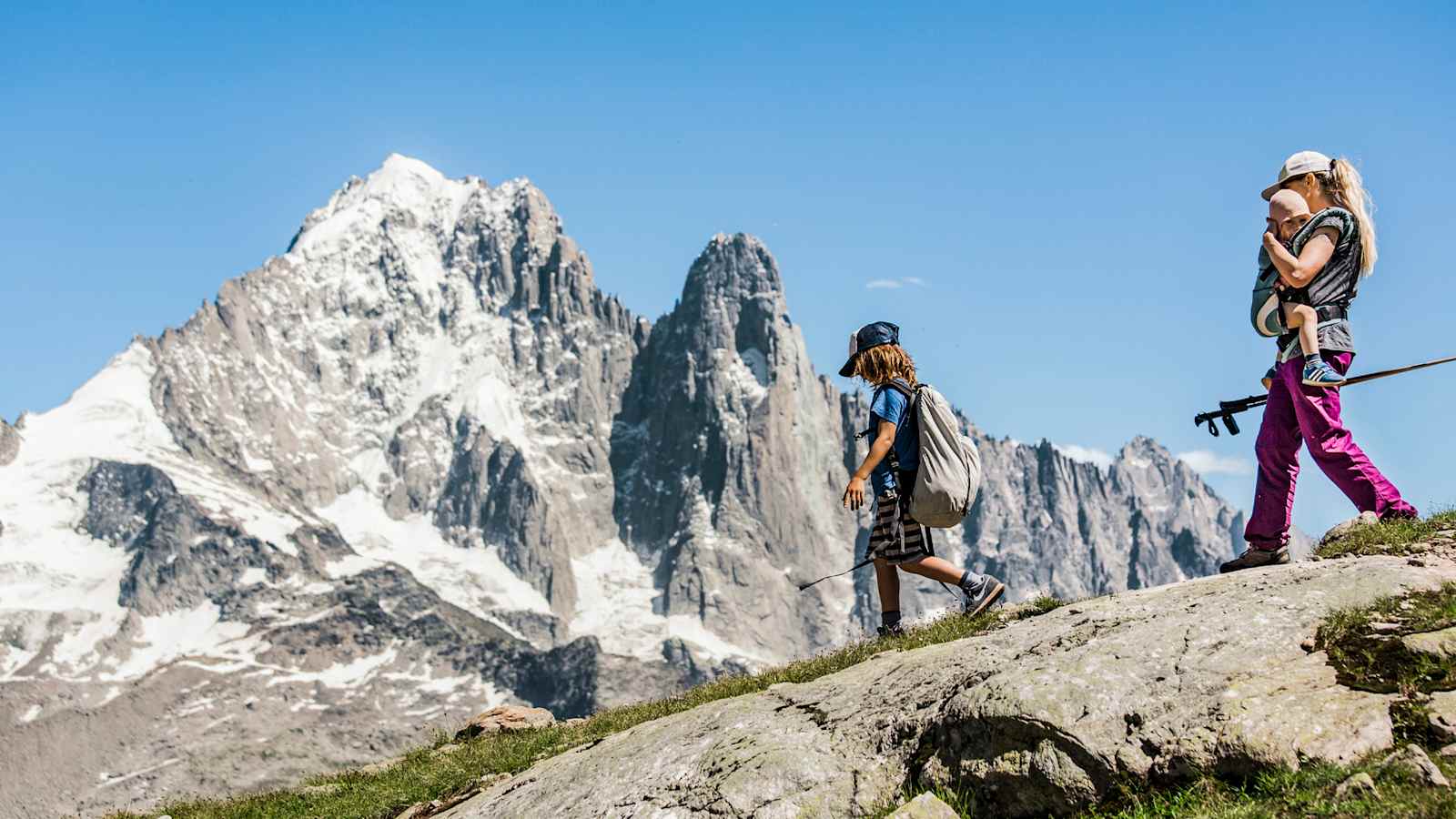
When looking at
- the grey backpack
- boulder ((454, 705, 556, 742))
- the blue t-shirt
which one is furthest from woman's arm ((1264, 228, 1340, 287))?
boulder ((454, 705, 556, 742))

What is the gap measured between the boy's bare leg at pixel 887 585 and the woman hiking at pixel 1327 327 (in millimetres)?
3824

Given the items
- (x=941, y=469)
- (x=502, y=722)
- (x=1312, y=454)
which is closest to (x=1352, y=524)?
(x=1312, y=454)

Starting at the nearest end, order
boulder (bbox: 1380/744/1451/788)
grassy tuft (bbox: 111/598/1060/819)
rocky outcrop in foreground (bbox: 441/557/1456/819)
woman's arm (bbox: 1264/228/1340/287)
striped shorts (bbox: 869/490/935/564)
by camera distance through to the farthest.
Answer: boulder (bbox: 1380/744/1451/788) < rocky outcrop in foreground (bbox: 441/557/1456/819) < woman's arm (bbox: 1264/228/1340/287) < grassy tuft (bbox: 111/598/1060/819) < striped shorts (bbox: 869/490/935/564)

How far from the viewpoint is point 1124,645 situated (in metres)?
11.0

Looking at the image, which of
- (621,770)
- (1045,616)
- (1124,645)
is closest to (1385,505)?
(1045,616)

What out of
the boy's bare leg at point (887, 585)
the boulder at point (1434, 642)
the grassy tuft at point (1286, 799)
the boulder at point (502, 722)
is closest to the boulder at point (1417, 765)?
the grassy tuft at point (1286, 799)

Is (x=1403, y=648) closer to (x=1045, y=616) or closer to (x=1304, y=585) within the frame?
(x=1304, y=585)

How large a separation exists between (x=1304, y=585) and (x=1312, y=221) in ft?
14.6

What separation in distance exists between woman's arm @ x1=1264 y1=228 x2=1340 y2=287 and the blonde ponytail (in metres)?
0.34

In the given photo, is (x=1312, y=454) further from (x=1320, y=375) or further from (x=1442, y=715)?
(x=1442, y=715)

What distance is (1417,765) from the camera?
28.3 ft

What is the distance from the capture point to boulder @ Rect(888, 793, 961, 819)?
10.1 m

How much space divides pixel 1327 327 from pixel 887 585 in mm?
5824

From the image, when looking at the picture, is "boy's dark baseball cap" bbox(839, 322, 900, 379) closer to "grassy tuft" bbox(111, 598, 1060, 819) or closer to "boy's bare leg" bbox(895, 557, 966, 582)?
"boy's bare leg" bbox(895, 557, 966, 582)
